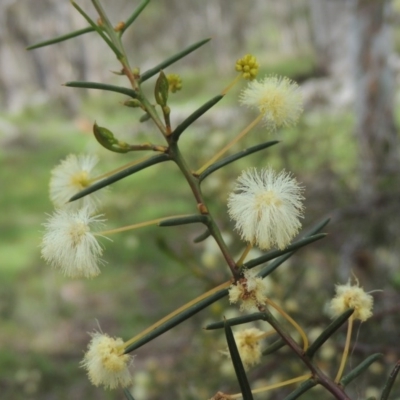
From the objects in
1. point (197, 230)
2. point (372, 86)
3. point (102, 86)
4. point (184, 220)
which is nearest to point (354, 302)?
point (184, 220)

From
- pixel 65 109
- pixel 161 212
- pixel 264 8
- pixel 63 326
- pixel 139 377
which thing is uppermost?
pixel 264 8

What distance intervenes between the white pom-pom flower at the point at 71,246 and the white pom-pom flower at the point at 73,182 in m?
0.03

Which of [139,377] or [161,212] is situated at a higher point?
[161,212]

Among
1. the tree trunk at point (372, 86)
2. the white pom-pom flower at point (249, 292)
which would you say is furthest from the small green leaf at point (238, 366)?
the tree trunk at point (372, 86)

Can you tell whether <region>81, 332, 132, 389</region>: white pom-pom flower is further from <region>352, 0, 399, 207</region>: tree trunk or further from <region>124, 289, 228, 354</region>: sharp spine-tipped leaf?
<region>352, 0, 399, 207</region>: tree trunk

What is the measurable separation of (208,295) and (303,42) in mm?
9575

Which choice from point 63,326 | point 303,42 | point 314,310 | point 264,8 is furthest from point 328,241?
point 264,8

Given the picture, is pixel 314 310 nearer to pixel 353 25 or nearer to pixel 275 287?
pixel 275 287

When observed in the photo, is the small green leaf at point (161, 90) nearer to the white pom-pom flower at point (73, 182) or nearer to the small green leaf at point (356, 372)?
the white pom-pom flower at point (73, 182)

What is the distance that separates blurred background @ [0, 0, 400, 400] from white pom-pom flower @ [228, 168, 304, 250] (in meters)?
0.13

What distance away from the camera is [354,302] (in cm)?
45

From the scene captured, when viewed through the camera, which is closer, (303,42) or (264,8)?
(303,42)

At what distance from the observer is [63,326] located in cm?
271

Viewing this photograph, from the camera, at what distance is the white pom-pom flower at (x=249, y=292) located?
0.38 metres
